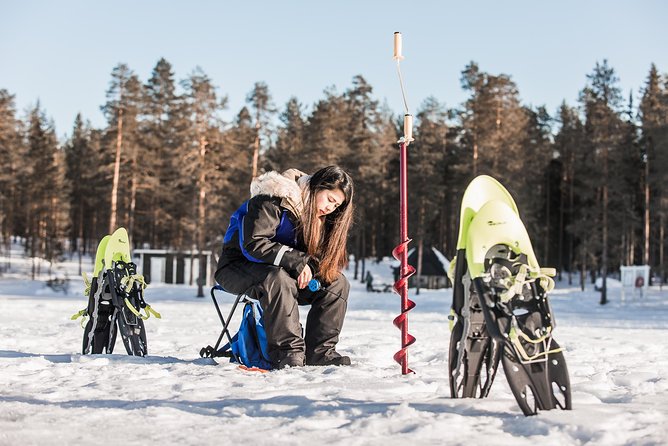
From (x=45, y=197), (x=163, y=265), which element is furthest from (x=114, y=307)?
(x=45, y=197)

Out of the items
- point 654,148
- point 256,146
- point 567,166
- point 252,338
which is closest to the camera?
point 252,338

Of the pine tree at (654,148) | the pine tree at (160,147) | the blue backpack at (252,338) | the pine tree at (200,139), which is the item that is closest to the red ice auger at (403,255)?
the blue backpack at (252,338)

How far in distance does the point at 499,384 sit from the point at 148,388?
2.04m

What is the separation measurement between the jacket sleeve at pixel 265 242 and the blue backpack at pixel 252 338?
0.40 meters

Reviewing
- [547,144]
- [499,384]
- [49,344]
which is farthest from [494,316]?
[547,144]

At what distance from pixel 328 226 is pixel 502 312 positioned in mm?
2032

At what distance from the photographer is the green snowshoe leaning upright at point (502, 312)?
2701mm

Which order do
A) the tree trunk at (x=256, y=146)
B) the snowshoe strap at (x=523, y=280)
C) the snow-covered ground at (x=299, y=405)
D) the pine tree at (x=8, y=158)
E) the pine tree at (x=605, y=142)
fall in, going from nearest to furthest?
the snow-covered ground at (x=299, y=405) → the snowshoe strap at (x=523, y=280) → the pine tree at (x=605, y=142) → the tree trunk at (x=256, y=146) → the pine tree at (x=8, y=158)

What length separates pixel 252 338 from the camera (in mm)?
4387

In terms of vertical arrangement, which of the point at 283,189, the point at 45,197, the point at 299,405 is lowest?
the point at 299,405

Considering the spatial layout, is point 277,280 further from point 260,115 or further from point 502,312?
point 260,115

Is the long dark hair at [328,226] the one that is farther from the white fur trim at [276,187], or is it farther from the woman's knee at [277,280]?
the woman's knee at [277,280]

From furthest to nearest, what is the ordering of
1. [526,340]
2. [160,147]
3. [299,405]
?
[160,147] < [299,405] < [526,340]

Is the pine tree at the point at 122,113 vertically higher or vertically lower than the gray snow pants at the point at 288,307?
higher
